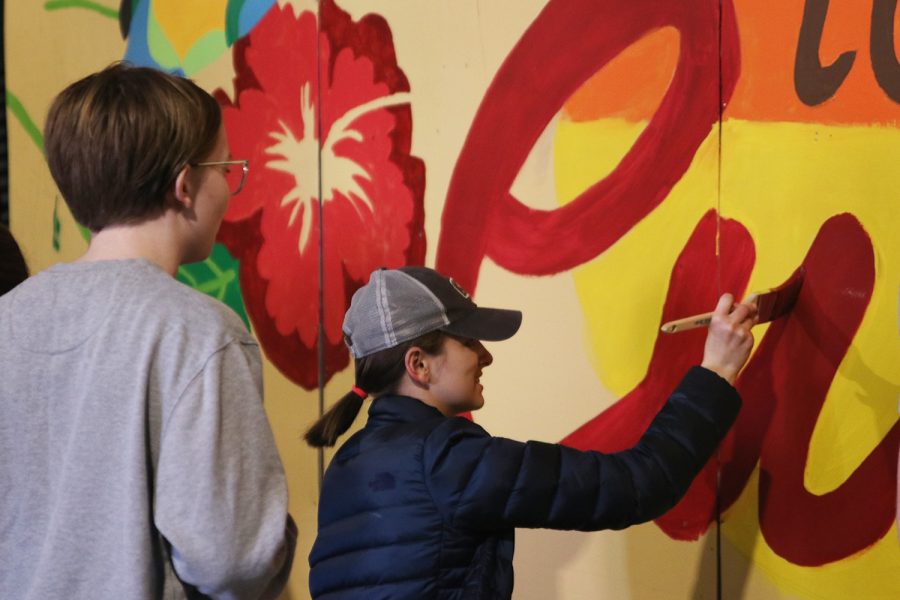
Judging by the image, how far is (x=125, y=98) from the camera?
1.25 metres

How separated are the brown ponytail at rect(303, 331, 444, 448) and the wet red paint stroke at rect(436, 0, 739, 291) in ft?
1.67

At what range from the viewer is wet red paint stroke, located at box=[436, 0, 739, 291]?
6.17ft

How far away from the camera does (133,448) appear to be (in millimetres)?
1152

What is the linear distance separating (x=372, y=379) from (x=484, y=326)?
193mm

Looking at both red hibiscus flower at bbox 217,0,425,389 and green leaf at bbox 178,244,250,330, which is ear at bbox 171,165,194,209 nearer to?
red hibiscus flower at bbox 217,0,425,389

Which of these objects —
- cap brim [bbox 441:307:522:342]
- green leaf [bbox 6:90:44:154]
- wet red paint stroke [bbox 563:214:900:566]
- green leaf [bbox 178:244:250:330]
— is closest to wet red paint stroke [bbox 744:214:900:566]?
wet red paint stroke [bbox 563:214:900:566]

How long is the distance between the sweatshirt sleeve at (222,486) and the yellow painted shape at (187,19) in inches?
68.1

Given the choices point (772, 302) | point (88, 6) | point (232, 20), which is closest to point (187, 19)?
point (232, 20)

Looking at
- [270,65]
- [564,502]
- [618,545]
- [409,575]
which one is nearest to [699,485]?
[618,545]

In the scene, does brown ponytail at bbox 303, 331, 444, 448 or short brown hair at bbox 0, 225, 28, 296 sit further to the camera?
short brown hair at bbox 0, 225, 28, 296

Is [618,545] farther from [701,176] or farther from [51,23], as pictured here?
[51,23]

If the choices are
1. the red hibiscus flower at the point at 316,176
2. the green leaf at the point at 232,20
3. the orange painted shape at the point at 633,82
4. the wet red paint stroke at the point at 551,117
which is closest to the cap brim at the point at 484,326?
the wet red paint stroke at the point at 551,117

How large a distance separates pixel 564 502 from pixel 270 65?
5.09ft

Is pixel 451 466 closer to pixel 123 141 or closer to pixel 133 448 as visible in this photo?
pixel 133 448
